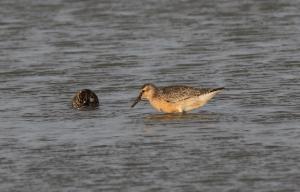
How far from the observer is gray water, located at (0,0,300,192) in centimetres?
1443

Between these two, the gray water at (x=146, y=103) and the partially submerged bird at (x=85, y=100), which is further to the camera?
the partially submerged bird at (x=85, y=100)

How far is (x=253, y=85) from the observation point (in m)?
21.0

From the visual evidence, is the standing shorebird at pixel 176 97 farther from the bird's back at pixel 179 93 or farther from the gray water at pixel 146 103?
the gray water at pixel 146 103

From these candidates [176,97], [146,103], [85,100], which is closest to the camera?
[176,97]

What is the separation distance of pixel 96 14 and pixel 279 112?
1293 cm

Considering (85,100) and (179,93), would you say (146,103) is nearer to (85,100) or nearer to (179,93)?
(85,100)

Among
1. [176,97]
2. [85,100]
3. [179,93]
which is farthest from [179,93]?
[85,100]

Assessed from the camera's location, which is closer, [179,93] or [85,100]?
[179,93]

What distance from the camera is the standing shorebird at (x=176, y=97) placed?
1886 centimetres

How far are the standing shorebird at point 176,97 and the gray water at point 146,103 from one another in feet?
0.68

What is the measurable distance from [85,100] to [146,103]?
145 cm

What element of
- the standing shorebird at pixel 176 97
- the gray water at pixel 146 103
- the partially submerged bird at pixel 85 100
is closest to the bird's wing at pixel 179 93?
the standing shorebird at pixel 176 97

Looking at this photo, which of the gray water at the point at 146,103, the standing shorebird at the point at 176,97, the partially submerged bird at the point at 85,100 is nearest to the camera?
the gray water at the point at 146,103

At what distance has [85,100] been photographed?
19469mm
